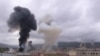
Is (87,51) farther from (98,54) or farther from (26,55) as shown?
(26,55)

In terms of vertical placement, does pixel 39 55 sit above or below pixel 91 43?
below

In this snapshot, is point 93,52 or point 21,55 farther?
point 21,55

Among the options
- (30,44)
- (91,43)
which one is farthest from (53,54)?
(30,44)

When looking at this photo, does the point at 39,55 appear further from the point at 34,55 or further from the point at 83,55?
the point at 83,55

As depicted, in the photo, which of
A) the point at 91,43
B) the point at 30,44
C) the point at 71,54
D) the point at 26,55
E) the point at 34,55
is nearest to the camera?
the point at 71,54

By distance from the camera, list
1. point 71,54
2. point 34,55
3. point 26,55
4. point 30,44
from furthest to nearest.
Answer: point 30,44 → point 26,55 → point 34,55 → point 71,54

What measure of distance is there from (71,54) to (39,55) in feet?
47.0

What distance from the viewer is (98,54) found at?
9438 cm

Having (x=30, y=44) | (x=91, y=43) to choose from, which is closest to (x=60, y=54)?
(x=91, y=43)

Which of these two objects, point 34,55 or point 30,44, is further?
point 30,44

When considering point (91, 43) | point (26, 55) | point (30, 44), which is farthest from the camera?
point (30, 44)

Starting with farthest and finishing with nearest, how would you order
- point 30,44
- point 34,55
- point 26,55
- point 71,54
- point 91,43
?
point 30,44 → point 91,43 → point 26,55 → point 34,55 → point 71,54

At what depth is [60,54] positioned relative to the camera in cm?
9675

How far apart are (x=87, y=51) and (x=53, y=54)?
1499 cm
